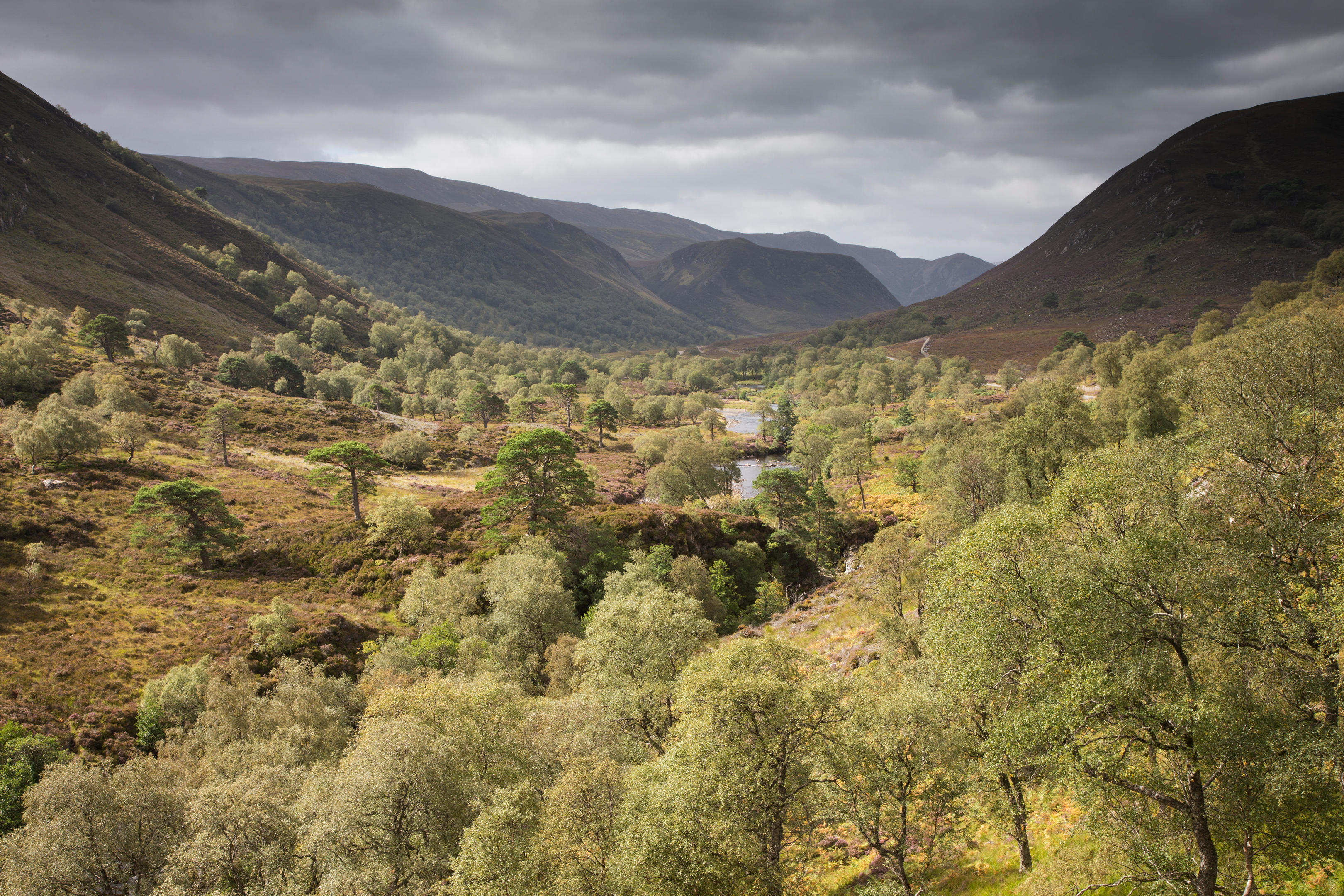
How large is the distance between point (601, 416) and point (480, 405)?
24.8 m

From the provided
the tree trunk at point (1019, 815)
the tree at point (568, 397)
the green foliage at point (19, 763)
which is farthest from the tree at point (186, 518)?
the tree at point (568, 397)

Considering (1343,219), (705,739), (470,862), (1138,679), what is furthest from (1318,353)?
(1343,219)

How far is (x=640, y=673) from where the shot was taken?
1083 inches

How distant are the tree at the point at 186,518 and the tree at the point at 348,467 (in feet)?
24.0

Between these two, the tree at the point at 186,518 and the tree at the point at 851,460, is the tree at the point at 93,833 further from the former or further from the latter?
the tree at the point at 851,460

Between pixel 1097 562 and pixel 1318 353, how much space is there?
2345cm

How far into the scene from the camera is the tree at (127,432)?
64.6 m

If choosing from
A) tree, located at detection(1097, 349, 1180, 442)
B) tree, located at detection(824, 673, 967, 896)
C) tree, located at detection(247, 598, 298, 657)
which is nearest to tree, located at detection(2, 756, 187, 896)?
tree, located at detection(247, 598, 298, 657)

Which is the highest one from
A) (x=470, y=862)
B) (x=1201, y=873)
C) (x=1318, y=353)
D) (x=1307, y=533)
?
(x=1318, y=353)

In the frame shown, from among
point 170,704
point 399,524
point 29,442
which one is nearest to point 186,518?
point 399,524

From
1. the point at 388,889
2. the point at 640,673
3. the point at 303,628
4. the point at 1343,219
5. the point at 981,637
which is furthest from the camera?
the point at 1343,219

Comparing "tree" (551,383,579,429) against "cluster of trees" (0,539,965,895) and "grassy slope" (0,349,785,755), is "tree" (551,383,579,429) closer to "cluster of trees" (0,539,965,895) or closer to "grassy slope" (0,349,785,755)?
"grassy slope" (0,349,785,755)

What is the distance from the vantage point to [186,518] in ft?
155

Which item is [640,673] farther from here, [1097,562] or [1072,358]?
[1072,358]
